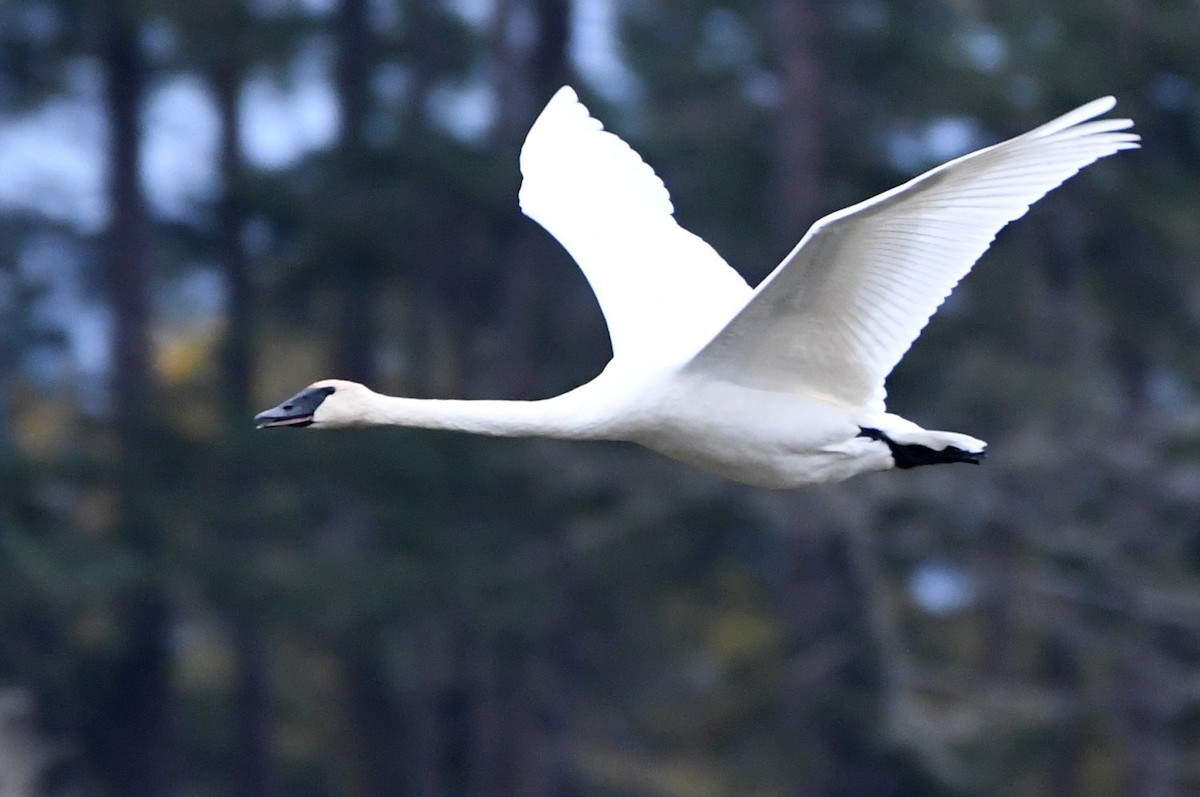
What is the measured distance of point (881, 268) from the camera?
782 centimetres

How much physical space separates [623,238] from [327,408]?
5.09ft

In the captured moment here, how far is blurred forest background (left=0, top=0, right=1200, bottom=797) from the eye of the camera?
20.4 m

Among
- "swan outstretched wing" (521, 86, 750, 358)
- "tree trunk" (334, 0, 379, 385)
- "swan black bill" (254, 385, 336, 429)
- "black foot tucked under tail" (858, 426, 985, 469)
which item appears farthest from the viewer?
"tree trunk" (334, 0, 379, 385)

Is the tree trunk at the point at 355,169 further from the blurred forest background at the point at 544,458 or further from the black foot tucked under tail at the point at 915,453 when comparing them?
the black foot tucked under tail at the point at 915,453

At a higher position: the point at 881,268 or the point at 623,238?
the point at 623,238

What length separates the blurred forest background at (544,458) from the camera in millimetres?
20406

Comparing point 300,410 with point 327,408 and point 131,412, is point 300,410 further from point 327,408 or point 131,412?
point 131,412

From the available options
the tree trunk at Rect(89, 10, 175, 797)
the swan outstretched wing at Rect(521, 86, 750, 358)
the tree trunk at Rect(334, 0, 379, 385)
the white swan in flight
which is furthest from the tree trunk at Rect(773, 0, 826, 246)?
the white swan in flight

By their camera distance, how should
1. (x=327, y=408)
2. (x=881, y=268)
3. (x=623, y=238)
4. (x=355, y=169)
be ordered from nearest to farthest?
(x=881, y=268) < (x=327, y=408) < (x=623, y=238) < (x=355, y=169)

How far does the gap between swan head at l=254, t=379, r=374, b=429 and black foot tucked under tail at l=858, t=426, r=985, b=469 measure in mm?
1731

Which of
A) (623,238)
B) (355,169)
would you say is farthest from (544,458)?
(623,238)

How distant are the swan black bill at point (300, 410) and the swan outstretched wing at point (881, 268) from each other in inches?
54.8

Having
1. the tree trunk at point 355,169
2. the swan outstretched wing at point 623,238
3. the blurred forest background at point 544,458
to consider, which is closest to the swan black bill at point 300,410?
the swan outstretched wing at point 623,238

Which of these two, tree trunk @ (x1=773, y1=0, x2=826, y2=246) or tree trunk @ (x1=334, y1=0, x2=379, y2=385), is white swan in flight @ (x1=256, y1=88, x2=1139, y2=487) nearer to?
tree trunk @ (x1=773, y1=0, x2=826, y2=246)
